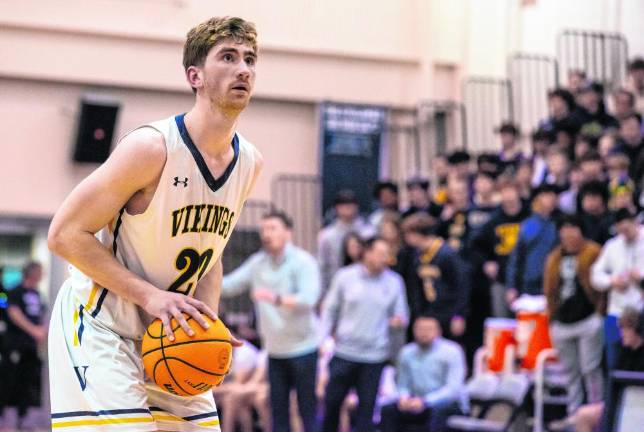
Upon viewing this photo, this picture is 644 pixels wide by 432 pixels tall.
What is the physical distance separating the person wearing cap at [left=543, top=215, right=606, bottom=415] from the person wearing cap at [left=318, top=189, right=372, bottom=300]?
10.4ft

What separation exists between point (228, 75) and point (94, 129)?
11.0m

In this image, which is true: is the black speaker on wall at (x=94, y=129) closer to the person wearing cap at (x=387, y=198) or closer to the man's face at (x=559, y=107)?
the person wearing cap at (x=387, y=198)

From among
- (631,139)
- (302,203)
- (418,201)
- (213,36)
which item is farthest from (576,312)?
(302,203)

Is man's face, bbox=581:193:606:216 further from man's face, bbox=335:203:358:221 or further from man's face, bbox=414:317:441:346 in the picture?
man's face, bbox=335:203:358:221

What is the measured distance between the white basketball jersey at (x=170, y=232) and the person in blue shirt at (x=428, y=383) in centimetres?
570

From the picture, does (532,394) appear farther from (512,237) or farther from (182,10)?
(182,10)

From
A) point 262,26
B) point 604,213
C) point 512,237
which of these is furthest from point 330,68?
point 604,213

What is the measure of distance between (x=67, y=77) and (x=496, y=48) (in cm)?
A: 555

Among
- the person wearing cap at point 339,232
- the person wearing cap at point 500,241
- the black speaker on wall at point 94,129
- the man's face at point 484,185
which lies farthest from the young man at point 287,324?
the black speaker on wall at point 94,129

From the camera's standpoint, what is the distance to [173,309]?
4062mm

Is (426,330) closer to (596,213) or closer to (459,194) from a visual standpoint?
(596,213)

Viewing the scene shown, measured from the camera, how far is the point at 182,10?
15359 millimetres

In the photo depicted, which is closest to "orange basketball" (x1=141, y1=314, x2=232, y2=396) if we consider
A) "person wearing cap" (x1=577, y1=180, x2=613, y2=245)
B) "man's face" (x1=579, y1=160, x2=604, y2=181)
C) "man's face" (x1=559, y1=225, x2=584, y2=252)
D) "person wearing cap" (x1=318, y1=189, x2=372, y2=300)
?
"man's face" (x1=559, y1=225, x2=584, y2=252)

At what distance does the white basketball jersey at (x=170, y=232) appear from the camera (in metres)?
4.25
